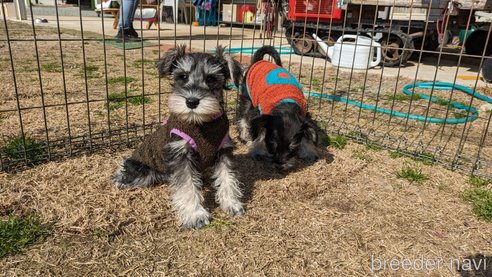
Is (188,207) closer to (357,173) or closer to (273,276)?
(273,276)

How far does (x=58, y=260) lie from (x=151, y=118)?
130 inches

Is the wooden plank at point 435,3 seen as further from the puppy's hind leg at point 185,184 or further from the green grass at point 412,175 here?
the puppy's hind leg at point 185,184

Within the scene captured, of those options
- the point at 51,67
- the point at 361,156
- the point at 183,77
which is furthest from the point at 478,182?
the point at 51,67

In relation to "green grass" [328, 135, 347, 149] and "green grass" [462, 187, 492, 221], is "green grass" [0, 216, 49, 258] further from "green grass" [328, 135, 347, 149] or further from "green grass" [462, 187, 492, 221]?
"green grass" [462, 187, 492, 221]

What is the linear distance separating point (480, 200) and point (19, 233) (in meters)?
4.61

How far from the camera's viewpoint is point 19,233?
308cm

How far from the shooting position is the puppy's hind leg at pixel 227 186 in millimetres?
3619

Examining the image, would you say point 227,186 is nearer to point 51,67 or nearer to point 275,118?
point 275,118

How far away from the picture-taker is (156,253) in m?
3.04

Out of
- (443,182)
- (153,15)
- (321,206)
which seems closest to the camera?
(321,206)

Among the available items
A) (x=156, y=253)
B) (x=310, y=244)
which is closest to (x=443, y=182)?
(x=310, y=244)

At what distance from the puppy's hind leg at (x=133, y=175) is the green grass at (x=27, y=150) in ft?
3.52

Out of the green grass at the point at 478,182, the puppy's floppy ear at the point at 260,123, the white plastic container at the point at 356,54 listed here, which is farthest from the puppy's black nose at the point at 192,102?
the white plastic container at the point at 356,54

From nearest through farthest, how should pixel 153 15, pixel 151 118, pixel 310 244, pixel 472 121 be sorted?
1. pixel 310 244
2. pixel 151 118
3. pixel 472 121
4. pixel 153 15
